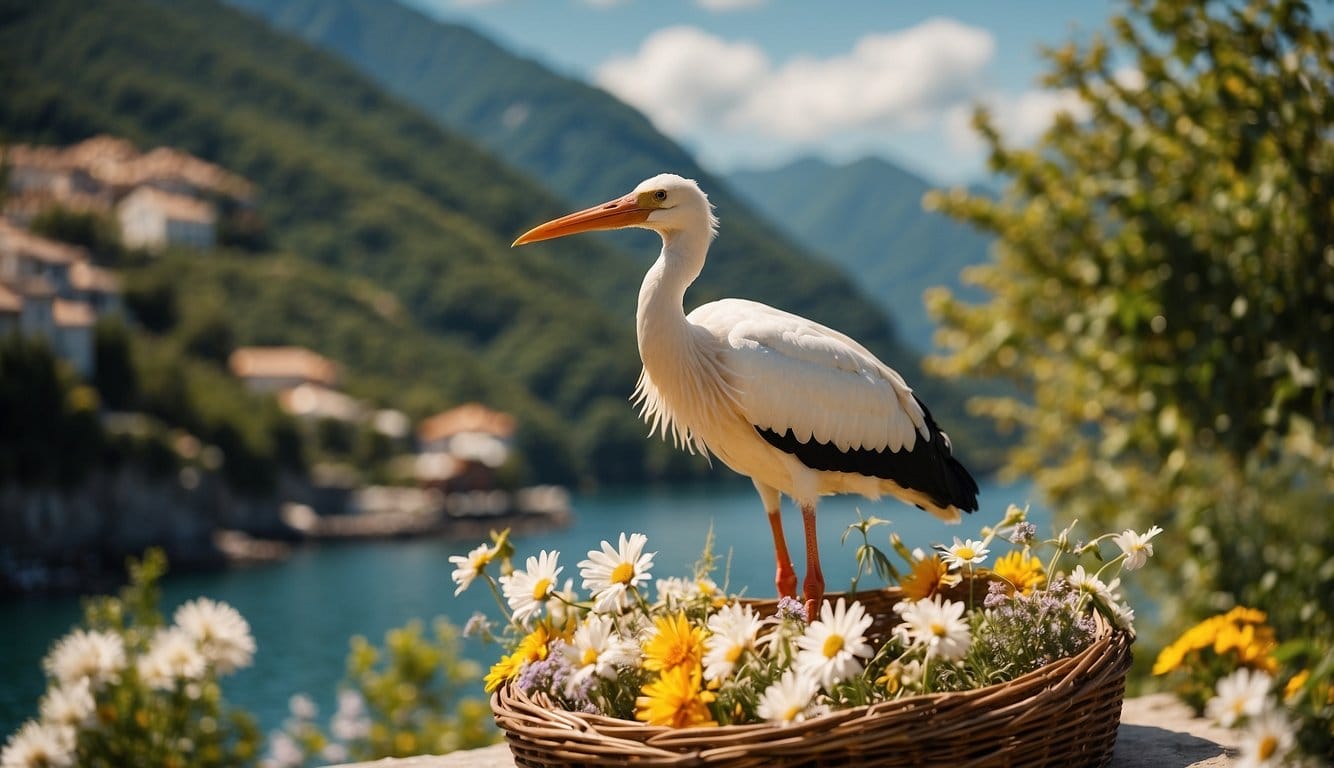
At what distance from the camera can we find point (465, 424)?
99.4 meters

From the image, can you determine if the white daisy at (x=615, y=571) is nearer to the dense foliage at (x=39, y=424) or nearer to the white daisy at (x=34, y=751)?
the white daisy at (x=34, y=751)

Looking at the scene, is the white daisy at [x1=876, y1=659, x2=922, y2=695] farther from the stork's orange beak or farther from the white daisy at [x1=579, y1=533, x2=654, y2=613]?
the stork's orange beak

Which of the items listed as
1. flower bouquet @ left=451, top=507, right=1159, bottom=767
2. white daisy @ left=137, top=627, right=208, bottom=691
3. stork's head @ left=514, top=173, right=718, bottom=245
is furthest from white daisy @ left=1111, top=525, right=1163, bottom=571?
white daisy @ left=137, top=627, right=208, bottom=691

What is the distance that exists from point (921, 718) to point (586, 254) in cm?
15148

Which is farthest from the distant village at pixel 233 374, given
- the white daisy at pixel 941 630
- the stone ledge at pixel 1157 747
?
the white daisy at pixel 941 630

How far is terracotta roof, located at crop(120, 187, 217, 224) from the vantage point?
11350 centimetres

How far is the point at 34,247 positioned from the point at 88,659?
9069 cm

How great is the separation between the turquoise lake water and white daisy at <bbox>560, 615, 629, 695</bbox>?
101 centimetres

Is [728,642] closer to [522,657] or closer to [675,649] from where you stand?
[675,649]

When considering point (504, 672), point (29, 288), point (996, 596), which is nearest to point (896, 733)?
point (996, 596)

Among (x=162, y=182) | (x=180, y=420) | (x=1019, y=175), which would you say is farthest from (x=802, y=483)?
(x=162, y=182)

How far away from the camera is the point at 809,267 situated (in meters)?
135

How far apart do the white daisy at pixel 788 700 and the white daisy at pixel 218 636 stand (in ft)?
10.8

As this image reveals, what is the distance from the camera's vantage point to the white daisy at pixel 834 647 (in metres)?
2.87
